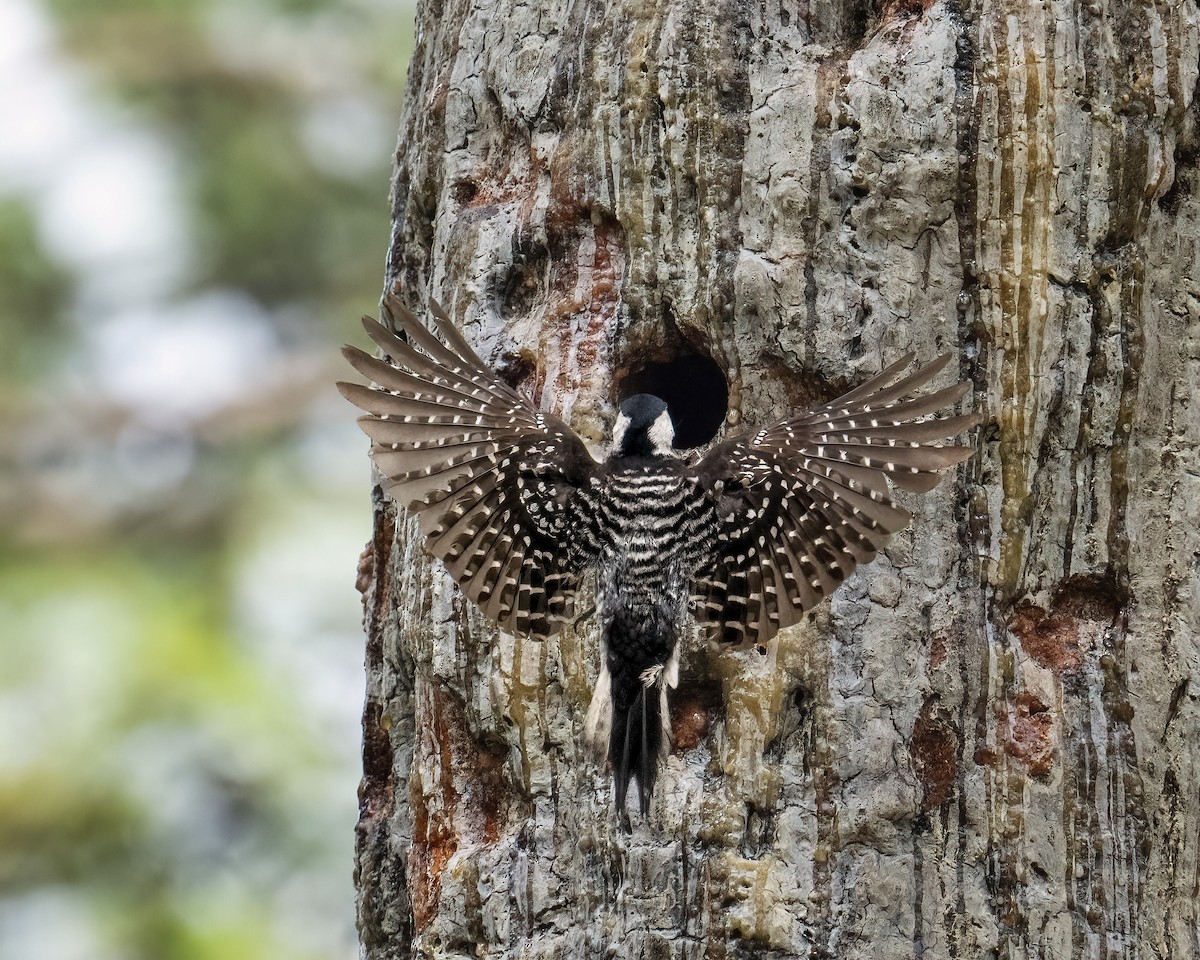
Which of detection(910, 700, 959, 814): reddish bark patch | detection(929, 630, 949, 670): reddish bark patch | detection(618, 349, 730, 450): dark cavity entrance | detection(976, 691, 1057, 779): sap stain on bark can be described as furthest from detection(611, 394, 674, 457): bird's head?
detection(976, 691, 1057, 779): sap stain on bark

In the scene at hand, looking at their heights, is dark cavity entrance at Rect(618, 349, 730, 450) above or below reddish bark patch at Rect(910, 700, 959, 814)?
above

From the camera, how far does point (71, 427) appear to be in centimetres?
759

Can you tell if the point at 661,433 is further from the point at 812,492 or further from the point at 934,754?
the point at 934,754

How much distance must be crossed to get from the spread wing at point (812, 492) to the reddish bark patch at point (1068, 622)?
0.40 meters

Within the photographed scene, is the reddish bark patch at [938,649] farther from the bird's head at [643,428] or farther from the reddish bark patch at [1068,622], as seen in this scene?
the bird's head at [643,428]

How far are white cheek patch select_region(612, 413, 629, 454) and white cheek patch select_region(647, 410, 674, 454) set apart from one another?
63 mm

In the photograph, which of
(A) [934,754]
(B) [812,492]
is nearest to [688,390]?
(B) [812,492]

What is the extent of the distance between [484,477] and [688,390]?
755 millimetres

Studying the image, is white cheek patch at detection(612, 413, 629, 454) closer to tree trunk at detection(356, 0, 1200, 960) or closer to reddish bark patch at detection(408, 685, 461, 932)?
tree trunk at detection(356, 0, 1200, 960)

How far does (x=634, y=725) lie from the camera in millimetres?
3580

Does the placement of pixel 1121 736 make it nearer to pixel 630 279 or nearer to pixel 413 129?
pixel 630 279

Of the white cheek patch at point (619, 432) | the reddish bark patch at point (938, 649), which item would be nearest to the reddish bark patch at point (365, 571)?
the white cheek patch at point (619, 432)

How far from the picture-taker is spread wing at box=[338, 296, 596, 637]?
12.2 feet

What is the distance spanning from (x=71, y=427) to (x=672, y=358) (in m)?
4.44
